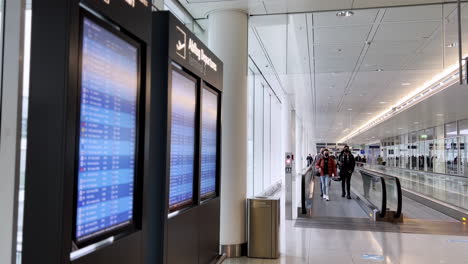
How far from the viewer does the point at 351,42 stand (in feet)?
26.6

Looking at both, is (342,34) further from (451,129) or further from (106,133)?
(451,129)

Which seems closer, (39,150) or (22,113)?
(39,150)

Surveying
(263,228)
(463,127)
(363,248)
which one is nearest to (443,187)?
(363,248)

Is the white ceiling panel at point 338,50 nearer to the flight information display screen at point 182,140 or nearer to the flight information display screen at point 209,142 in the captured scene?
the flight information display screen at point 209,142

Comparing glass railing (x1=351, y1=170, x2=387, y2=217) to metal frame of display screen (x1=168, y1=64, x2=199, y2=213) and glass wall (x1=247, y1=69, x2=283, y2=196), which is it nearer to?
glass wall (x1=247, y1=69, x2=283, y2=196)

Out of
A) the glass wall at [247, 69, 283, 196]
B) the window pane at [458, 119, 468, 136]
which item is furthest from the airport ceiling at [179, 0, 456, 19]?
the window pane at [458, 119, 468, 136]

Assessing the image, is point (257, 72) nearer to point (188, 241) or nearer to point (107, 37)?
point (188, 241)

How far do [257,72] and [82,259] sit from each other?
35.3ft

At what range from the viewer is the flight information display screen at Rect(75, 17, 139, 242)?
192 centimetres

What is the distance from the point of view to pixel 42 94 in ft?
5.67

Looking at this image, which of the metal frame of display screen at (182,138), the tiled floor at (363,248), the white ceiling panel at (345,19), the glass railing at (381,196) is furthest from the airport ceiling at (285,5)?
the glass railing at (381,196)

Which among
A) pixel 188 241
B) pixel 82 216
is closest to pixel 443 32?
pixel 188 241

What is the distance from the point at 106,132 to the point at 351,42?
7.12 m

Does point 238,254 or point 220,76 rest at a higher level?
point 220,76
